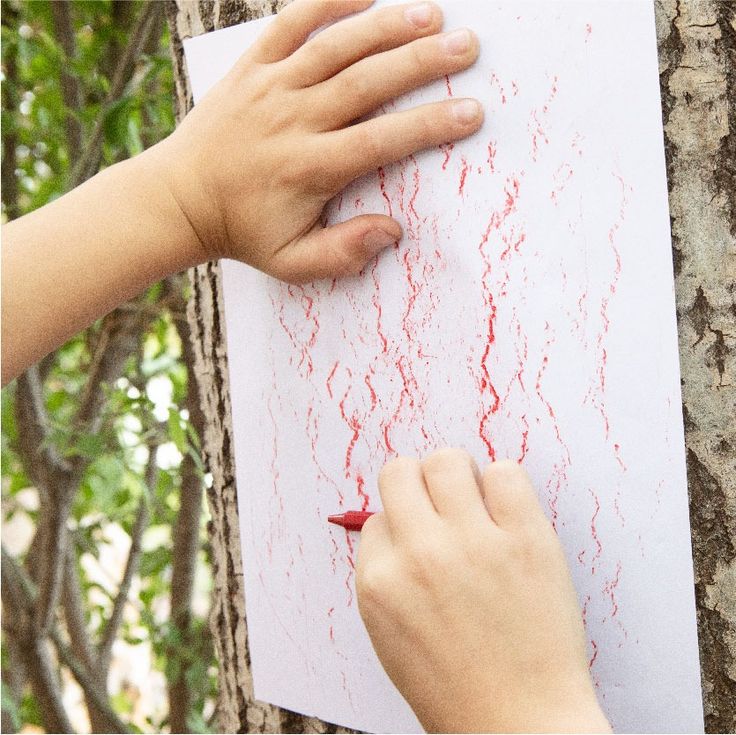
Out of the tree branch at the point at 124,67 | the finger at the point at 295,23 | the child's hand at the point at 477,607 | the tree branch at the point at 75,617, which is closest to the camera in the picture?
the child's hand at the point at 477,607

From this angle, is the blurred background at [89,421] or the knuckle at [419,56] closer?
the knuckle at [419,56]

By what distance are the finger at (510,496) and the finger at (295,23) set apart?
Answer: 0.33 meters

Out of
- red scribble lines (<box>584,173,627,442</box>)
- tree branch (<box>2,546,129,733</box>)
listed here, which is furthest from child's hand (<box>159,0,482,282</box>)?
tree branch (<box>2,546,129,733</box>)

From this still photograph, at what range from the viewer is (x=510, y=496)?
49 centimetres

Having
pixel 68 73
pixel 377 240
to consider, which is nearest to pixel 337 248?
pixel 377 240

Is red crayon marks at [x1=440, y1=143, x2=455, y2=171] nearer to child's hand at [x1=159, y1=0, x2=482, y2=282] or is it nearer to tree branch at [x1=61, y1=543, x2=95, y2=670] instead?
child's hand at [x1=159, y1=0, x2=482, y2=282]

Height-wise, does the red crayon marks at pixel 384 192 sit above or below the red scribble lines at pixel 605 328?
above

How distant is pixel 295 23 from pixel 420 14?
96 millimetres

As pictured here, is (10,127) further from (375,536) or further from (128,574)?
(375,536)

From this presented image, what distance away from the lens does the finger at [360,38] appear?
1.73 ft

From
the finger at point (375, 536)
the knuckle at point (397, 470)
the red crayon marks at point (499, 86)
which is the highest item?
the red crayon marks at point (499, 86)

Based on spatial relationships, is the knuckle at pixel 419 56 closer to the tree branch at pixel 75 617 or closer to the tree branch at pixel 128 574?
the tree branch at pixel 128 574

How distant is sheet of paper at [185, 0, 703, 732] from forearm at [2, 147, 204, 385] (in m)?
0.11

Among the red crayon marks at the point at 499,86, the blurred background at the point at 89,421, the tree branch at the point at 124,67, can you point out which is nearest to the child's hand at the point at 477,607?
the red crayon marks at the point at 499,86
